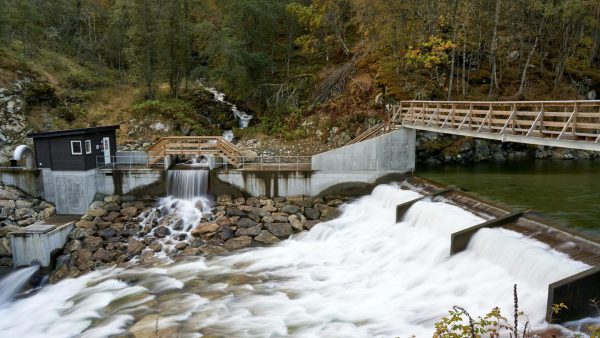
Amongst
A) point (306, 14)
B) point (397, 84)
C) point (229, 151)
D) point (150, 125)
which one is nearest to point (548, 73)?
point (397, 84)

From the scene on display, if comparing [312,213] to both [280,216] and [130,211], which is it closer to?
[280,216]

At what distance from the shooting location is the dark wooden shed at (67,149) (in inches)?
906

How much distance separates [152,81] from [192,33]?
554 cm

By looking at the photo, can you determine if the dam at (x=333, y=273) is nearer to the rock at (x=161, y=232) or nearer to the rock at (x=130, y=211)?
the rock at (x=161, y=232)

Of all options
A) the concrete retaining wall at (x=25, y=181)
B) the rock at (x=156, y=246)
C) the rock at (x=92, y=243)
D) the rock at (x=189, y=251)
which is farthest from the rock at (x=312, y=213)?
the concrete retaining wall at (x=25, y=181)

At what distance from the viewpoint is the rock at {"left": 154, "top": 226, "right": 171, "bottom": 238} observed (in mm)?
20547

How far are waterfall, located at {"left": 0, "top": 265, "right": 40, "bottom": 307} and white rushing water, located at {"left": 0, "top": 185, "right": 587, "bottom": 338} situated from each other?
0.80 metres

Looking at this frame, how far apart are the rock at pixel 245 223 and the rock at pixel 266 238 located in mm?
867

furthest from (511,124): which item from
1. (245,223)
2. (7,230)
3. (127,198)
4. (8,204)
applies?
(8,204)

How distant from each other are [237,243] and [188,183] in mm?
5683

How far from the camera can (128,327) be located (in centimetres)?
1307

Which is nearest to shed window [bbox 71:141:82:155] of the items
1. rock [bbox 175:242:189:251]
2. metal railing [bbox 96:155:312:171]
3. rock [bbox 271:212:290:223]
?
metal railing [bbox 96:155:312:171]

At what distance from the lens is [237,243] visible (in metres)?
19.8

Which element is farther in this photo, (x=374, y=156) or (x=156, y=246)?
(x=374, y=156)
